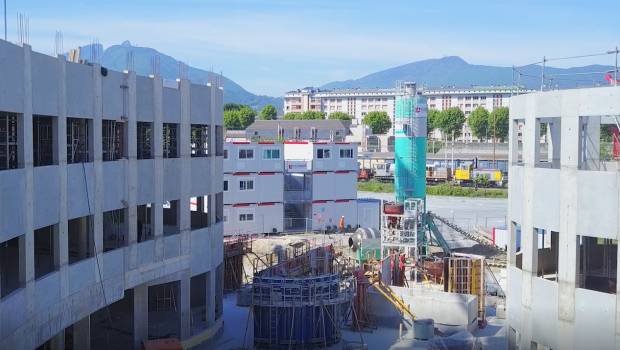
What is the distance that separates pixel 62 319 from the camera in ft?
57.4

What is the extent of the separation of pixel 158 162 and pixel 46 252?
428 cm

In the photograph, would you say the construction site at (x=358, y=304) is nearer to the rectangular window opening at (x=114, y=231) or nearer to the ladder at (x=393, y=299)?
the ladder at (x=393, y=299)

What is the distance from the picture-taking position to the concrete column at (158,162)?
22109mm

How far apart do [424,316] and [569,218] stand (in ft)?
46.7

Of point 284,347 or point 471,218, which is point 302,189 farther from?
point 284,347

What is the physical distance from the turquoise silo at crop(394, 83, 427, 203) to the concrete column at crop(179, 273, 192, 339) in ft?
74.7

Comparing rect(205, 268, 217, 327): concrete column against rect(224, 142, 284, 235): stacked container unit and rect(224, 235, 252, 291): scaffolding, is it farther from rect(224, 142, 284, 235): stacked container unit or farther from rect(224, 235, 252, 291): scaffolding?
rect(224, 142, 284, 235): stacked container unit

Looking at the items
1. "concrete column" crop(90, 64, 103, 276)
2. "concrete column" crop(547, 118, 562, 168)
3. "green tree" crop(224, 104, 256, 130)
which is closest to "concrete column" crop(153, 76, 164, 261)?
"concrete column" crop(90, 64, 103, 276)

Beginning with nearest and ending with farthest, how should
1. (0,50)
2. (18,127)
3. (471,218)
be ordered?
1. (0,50)
2. (18,127)
3. (471,218)

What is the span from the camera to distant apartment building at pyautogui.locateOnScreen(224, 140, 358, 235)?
164 ft

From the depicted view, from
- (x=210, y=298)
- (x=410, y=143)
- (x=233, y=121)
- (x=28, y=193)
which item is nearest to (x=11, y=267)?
(x=28, y=193)

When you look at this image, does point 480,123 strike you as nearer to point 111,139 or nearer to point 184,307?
point 184,307

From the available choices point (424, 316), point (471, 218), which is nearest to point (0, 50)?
point (424, 316)

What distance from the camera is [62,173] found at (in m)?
17.3
